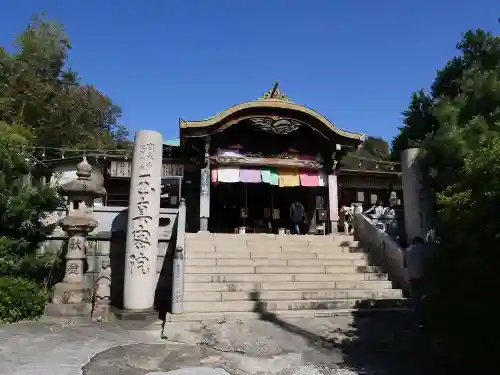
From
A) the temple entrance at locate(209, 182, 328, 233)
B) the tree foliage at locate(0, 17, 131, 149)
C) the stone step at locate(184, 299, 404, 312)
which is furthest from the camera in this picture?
the tree foliage at locate(0, 17, 131, 149)

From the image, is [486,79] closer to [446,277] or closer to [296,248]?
[296,248]

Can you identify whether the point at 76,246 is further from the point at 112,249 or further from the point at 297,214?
the point at 297,214

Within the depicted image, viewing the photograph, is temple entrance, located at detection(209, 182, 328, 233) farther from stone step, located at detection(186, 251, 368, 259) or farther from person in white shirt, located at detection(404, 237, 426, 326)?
person in white shirt, located at detection(404, 237, 426, 326)

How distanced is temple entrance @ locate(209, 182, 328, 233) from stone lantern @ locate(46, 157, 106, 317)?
775 centimetres

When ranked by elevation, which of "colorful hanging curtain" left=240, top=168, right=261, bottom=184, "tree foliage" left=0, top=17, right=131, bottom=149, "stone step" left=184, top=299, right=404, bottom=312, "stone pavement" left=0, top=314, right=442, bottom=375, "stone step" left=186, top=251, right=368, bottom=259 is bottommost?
"stone pavement" left=0, top=314, right=442, bottom=375

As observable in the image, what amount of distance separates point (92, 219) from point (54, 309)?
2.63 metres

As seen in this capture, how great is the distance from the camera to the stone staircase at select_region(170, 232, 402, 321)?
31.3 ft

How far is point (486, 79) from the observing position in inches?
470

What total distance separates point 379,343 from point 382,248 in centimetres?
557

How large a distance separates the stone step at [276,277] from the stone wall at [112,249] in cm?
138

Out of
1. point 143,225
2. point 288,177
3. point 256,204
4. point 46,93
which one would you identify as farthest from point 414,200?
point 46,93

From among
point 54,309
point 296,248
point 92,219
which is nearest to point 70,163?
point 92,219

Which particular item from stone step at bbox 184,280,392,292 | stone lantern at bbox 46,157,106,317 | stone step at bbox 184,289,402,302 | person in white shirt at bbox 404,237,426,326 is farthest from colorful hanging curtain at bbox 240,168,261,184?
person in white shirt at bbox 404,237,426,326

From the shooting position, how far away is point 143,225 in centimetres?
1023
